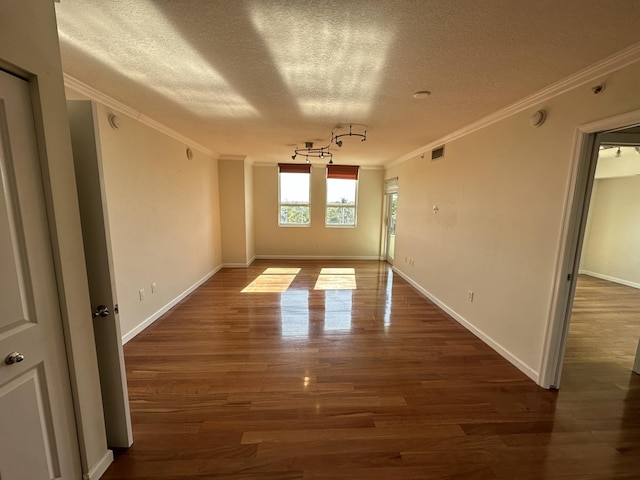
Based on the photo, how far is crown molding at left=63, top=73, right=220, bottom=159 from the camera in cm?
205

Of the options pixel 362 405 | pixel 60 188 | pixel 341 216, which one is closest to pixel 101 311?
pixel 60 188

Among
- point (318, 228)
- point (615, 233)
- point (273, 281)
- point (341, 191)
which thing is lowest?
point (273, 281)

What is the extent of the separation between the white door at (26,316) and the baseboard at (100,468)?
173 mm

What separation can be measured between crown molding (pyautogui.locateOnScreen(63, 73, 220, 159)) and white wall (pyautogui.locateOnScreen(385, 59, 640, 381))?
378cm

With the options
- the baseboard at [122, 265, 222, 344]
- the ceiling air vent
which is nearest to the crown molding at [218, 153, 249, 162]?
the baseboard at [122, 265, 222, 344]

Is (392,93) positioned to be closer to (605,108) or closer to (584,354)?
(605,108)

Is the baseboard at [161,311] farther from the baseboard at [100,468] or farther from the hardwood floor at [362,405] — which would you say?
the baseboard at [100,468]

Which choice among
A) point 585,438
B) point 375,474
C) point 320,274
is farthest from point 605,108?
point 320,274

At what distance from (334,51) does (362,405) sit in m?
2.44

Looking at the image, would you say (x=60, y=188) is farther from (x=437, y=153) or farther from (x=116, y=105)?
(x=437, y=153)

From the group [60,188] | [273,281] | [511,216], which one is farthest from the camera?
[273,281]

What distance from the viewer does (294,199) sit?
672cm

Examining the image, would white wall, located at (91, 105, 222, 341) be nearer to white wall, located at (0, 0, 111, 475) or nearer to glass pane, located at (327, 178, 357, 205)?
white wall, located at (0, 0, 111, 475)

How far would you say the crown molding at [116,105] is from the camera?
2047 millimetres
